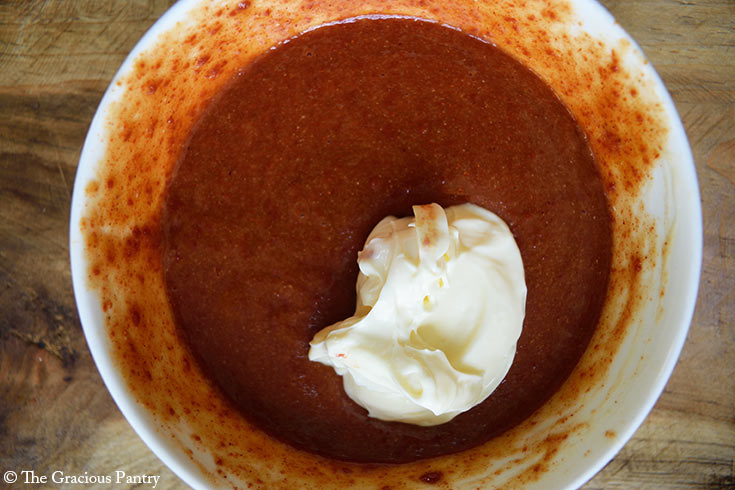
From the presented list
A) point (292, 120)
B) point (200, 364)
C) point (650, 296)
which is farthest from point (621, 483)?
point (292, 120)

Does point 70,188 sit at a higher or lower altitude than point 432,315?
higher

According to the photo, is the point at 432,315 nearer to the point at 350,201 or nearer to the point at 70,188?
the point at 350,201

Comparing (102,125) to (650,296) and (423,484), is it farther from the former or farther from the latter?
(650,296)

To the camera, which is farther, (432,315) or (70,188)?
(70,188)

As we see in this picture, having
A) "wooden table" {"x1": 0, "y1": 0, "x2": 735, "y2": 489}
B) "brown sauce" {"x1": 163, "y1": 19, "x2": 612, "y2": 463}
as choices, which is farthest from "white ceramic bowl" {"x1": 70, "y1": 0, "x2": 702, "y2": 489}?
"wooden table" {"x1": 0, "y1": 0, "x2": 735, "y2": 489}

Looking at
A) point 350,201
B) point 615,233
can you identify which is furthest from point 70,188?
point 615,233

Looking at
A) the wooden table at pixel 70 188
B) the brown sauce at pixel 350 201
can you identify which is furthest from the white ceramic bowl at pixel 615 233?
the wooden table at pixel 70 188

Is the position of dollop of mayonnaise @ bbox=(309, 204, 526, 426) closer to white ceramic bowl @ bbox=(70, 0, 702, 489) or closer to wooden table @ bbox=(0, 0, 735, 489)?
white ceramic bowl @ bbox=(70, 0, 702, 489)
